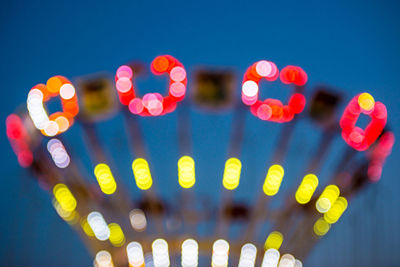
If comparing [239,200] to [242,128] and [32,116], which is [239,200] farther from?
[32,116]

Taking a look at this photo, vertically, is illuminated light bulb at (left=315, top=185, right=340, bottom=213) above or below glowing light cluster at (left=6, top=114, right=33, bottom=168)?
below

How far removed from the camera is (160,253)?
31.9ft

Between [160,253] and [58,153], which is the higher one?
[58,153]

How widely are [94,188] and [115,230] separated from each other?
1094 millimetres

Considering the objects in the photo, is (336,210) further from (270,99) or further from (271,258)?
(270,99)

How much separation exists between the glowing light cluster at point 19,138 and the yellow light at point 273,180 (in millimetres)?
4407

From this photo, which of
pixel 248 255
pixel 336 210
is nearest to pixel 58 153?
pixel 248 255

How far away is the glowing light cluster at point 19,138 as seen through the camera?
8.45 metres

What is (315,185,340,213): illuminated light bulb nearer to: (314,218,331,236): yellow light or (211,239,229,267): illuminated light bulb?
(314,218,331,236): yellow light

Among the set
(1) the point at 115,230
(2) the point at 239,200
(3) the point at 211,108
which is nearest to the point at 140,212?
(1) the point at 115,230

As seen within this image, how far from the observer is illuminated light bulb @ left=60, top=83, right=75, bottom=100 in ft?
26.2

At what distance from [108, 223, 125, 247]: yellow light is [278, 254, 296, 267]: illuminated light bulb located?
3.46 metres

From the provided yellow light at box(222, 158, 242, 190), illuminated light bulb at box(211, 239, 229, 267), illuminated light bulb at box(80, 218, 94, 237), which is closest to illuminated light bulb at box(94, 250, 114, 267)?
illuminated light bulb at box(80, 218, 94, 237)

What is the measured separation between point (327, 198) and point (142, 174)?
3672 millimetres
